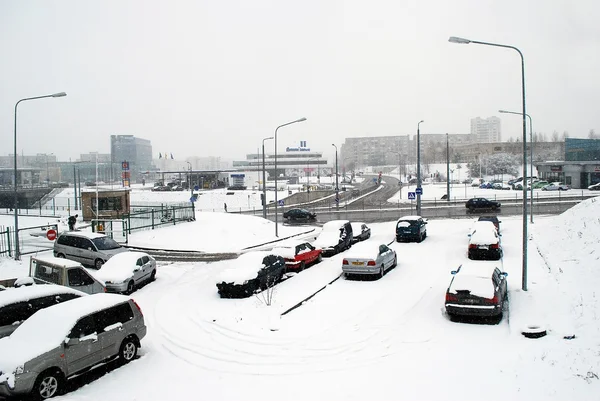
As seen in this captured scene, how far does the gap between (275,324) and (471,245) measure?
520 inches

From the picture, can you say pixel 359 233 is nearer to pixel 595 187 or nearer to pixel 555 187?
pixel 595 187

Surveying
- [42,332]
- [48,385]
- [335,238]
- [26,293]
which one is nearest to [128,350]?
[42,332]

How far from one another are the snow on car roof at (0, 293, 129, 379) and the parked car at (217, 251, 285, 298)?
6.17m

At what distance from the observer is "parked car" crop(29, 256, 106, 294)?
15852mm

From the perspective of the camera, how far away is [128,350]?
11359 millimetres

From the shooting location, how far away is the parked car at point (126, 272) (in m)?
17.8

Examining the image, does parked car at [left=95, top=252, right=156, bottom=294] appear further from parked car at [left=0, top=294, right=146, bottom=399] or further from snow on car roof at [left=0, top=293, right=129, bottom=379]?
snow on car roof at [left=0, top=293, right=129, bottom=379]

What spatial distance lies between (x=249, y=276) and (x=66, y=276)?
20.2 ft

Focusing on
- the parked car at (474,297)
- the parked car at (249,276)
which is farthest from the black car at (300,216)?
the parked car at (474,297)

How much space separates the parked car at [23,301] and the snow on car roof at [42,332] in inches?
58.0

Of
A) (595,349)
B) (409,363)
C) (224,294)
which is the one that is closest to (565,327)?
(595,349)

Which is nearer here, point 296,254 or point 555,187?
point 296,254

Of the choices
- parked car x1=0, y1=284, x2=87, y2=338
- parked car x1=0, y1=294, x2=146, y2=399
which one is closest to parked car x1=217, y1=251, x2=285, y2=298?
parked car x1=0, y1=294, x2=146, y2=399

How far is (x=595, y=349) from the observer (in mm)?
10773
